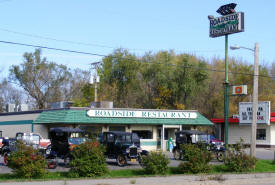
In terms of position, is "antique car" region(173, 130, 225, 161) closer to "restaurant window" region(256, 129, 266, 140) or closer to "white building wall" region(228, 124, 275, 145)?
"white building wall" region(228, 124, 275, 145)

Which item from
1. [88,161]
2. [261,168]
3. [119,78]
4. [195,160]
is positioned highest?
[119,78]

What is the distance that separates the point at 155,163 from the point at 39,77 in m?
45.1

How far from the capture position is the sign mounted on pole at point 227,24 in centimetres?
2972

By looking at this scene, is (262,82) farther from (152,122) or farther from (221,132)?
(152,122)

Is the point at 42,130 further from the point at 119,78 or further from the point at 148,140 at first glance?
the point at 119,78

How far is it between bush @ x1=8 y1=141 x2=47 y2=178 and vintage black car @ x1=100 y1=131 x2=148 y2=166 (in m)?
6.78

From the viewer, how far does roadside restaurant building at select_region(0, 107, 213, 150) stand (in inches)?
1410

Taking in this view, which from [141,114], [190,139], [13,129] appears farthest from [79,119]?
[190,139]

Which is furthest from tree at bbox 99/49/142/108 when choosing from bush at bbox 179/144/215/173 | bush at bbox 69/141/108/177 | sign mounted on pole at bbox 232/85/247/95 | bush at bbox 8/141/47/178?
bush at bbox 8/141/47/178

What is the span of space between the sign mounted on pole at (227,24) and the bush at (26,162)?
58.2 ft

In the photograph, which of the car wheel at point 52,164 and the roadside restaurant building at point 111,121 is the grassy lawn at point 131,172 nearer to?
the car wheel at point 52,164

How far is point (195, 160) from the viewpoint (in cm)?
2067

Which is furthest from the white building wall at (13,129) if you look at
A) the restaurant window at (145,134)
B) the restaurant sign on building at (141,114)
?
the restaurant window at (145,134)

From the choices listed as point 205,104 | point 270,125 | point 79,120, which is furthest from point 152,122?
point 205,104
